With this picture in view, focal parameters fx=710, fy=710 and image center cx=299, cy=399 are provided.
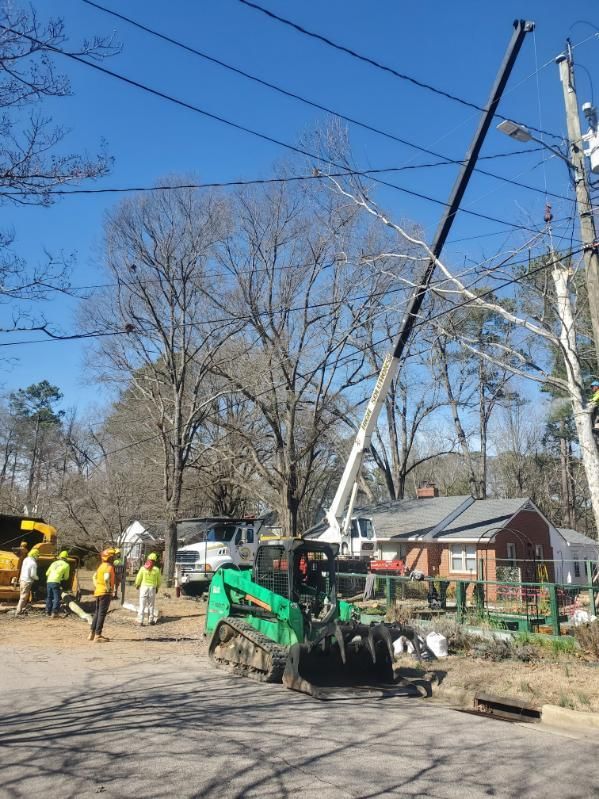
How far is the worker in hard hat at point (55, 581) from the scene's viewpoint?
656 inches

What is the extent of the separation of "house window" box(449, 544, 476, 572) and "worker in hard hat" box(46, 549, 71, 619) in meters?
17.8

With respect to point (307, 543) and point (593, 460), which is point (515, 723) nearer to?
point (307, 543)

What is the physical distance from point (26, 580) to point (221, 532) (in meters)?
9.19

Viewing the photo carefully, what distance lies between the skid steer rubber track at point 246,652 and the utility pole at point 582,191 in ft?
22.9

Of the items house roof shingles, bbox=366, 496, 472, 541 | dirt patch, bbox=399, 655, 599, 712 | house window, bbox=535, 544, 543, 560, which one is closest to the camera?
dirt patch, bbox=399, 655, 599, 712

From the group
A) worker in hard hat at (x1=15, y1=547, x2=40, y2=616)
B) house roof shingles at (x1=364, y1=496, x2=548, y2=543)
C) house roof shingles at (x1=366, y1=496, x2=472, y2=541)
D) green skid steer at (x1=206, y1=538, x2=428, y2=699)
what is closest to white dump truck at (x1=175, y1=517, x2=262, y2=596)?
worker in hard hat at (x1=15, y1=547, x2=40, y2=616)

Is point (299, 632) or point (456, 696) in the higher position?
point (299, 632)

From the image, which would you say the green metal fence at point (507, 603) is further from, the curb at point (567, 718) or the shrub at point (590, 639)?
the curb at point (567, 718)

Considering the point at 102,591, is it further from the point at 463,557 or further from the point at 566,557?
the point at 566,557

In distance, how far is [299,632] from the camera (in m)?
10.6

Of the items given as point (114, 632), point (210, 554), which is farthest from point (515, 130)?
point (210, 554)

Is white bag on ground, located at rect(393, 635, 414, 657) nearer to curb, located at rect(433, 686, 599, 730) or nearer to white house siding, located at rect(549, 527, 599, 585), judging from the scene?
curb, located at rect(433, 686, 599, 730)

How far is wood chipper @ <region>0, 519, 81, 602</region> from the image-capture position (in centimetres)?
1794

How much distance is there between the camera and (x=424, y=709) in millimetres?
9523
